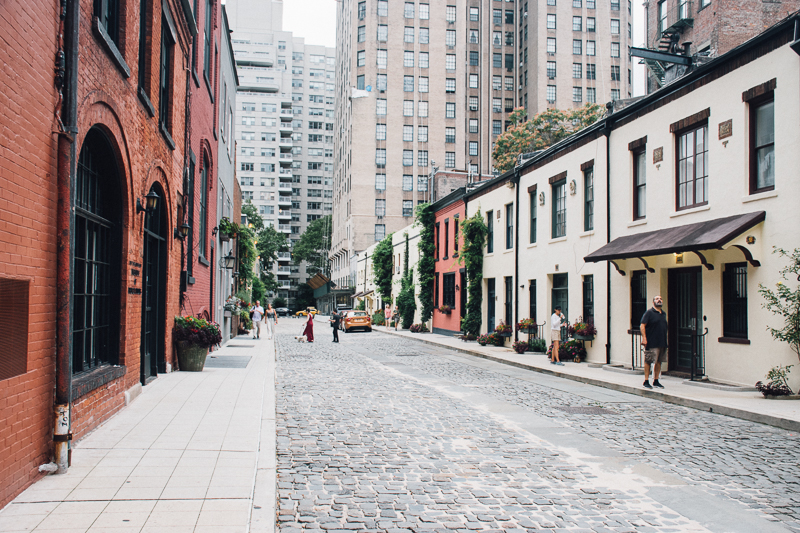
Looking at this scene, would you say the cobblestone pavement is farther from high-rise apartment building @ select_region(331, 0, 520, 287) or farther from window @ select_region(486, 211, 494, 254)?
high-rise apartment building @ select_region(331, 0, 520, 287)

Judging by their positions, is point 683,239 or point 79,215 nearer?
point 79,215

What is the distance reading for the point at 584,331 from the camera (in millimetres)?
18312

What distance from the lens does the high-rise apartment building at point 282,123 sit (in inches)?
4451

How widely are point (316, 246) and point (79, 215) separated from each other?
96.5 m

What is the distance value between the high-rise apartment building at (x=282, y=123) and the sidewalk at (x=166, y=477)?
101103 millimetres

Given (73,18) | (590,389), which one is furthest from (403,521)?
(590,389)

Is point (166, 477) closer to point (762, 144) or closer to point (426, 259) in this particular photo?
point (762, 144)

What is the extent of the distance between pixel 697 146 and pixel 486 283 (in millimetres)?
15060

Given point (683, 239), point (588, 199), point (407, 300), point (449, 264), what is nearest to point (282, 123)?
point (407, 300)

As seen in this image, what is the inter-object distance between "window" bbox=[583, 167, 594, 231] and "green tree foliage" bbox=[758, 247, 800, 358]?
7699 mm

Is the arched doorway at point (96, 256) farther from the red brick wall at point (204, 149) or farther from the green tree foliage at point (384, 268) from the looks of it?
the green tree foliage at point (384, 268)

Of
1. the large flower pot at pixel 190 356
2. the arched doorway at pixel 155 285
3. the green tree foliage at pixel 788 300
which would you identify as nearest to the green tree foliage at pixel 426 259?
the large flower pot at pixel 190 356

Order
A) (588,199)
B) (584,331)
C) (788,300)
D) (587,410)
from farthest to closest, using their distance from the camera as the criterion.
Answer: (588,199), (584,331), (788,300), (587,410)

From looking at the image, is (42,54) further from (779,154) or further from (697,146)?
(697,146)
